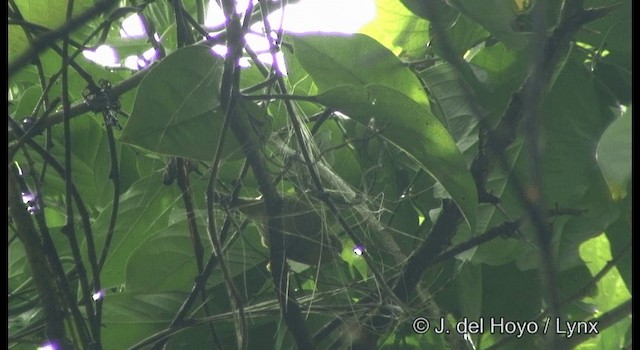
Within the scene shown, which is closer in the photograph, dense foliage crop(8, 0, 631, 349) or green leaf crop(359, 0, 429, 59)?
dense foliage crop(8, 0, 631, 349)

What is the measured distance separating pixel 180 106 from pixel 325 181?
0.17m

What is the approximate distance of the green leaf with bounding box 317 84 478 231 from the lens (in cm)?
55

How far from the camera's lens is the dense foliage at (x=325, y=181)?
1.84 feet

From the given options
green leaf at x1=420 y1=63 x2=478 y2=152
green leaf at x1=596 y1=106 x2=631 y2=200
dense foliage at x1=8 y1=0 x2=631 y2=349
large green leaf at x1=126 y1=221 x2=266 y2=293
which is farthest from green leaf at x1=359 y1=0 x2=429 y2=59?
green leaf at x1=596 y1=106 x2=631 y2=200

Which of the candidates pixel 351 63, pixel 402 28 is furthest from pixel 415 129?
pixel 402 28

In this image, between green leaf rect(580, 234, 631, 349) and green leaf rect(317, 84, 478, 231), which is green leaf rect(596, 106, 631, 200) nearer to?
green leaf rect(317, 84, 478, 231)

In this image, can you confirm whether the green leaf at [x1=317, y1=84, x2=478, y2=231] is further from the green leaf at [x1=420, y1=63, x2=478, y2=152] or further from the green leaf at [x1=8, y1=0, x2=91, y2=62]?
the green leaf at [x1=8, y1=0, x2=91, y2=62]

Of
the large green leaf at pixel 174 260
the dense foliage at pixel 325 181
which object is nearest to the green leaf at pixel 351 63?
the dense foliage at pixel 325 181

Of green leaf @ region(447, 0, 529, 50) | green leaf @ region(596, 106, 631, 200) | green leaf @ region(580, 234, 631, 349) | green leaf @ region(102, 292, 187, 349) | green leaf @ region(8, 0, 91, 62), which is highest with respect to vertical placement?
green leaf @ region(8, 0, 91, 62)

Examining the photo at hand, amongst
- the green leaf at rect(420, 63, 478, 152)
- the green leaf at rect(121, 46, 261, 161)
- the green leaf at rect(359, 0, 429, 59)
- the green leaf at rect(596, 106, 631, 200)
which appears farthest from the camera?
the green leaf at rect(359, 0, 429, 59)

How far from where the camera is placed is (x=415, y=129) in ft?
1.83

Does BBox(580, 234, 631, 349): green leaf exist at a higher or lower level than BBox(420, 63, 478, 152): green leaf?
lower

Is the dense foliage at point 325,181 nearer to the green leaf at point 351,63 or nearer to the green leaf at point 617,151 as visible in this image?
the green leaf at point 351,63

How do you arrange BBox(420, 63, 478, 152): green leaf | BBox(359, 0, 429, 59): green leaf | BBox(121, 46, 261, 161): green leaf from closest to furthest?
1. BBox(121, 46, 261, 161): green leaf
2. BBox(420, 63, 478, 152): green leaf
3. BBox(359, 0, 429, 59): green leaf
